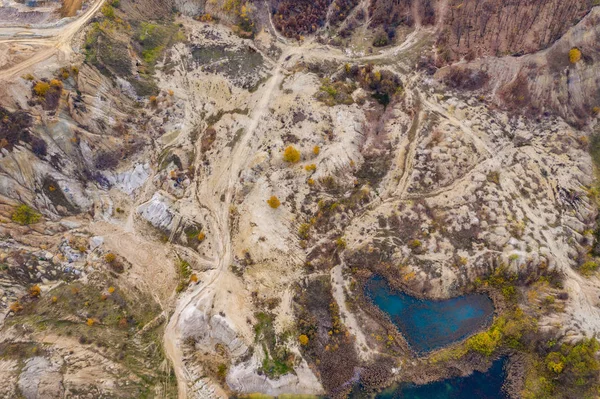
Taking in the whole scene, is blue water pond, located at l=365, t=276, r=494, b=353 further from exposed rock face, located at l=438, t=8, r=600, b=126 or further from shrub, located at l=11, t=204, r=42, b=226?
shrub, located at l=11, t=204, r=42, b=226

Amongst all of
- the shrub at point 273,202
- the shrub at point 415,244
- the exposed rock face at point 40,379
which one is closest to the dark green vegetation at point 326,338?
the shrub at point 273,202

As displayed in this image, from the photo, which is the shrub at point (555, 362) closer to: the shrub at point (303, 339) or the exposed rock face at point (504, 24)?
the shrub at point (303, 339)

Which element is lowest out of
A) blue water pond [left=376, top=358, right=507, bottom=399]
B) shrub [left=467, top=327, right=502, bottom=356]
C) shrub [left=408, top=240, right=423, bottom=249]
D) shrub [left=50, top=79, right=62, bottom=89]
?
blue water pond [left=376, top=358, right=507, bottom=399]

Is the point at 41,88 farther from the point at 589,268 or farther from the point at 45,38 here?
the point at 589,268

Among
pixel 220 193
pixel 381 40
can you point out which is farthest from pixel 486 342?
pixel 381 40

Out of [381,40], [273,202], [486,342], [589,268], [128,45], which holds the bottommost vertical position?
[486,342]

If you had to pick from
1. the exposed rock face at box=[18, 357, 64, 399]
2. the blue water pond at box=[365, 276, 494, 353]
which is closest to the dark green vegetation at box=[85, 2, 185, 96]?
the exposed rock face at box=[18, 357, 64, 399]
